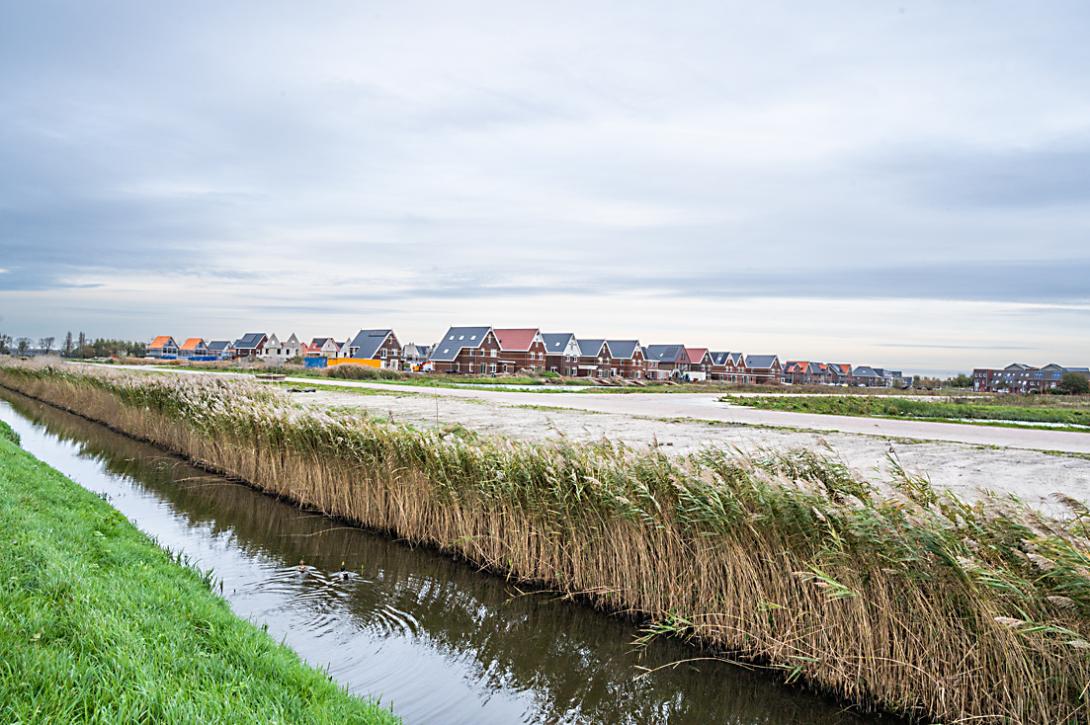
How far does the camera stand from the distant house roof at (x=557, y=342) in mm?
92250

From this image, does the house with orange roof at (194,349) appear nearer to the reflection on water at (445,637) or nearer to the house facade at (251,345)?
the house facade at (251,345)

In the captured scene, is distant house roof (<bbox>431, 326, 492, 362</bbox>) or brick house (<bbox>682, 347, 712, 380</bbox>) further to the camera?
brick house (<bbox>682, 347, 712, 380</bbox>)

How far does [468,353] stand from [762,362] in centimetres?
6167

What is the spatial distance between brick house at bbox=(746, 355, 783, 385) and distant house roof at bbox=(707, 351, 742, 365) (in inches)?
136

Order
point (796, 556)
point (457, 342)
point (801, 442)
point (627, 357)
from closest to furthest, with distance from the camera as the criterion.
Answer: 1. point (796, 556)
2. point (801, 442)
3. point (457, 342)
4. point (627, 357)

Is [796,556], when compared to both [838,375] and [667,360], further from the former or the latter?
[838,375]

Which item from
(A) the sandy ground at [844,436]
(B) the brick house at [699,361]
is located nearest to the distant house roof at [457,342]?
(B) the brick house at [699,361]

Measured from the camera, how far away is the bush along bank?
5238 millimetres

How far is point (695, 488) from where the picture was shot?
7.22 m

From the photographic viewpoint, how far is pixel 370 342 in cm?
9269

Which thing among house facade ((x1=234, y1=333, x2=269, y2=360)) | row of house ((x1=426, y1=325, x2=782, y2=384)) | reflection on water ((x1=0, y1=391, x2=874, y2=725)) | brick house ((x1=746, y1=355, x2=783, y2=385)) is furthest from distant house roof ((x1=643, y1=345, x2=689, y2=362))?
reflection on water ((x1=0, y1=391, x2=874, y2=725))

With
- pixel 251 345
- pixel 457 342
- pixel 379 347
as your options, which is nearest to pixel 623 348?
pixel 457 342

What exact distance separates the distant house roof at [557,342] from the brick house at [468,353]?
8.76 metres

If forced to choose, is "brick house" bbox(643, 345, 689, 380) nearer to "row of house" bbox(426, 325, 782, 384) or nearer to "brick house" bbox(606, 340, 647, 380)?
"row of house" bbox(426, 325, 782, 384)
